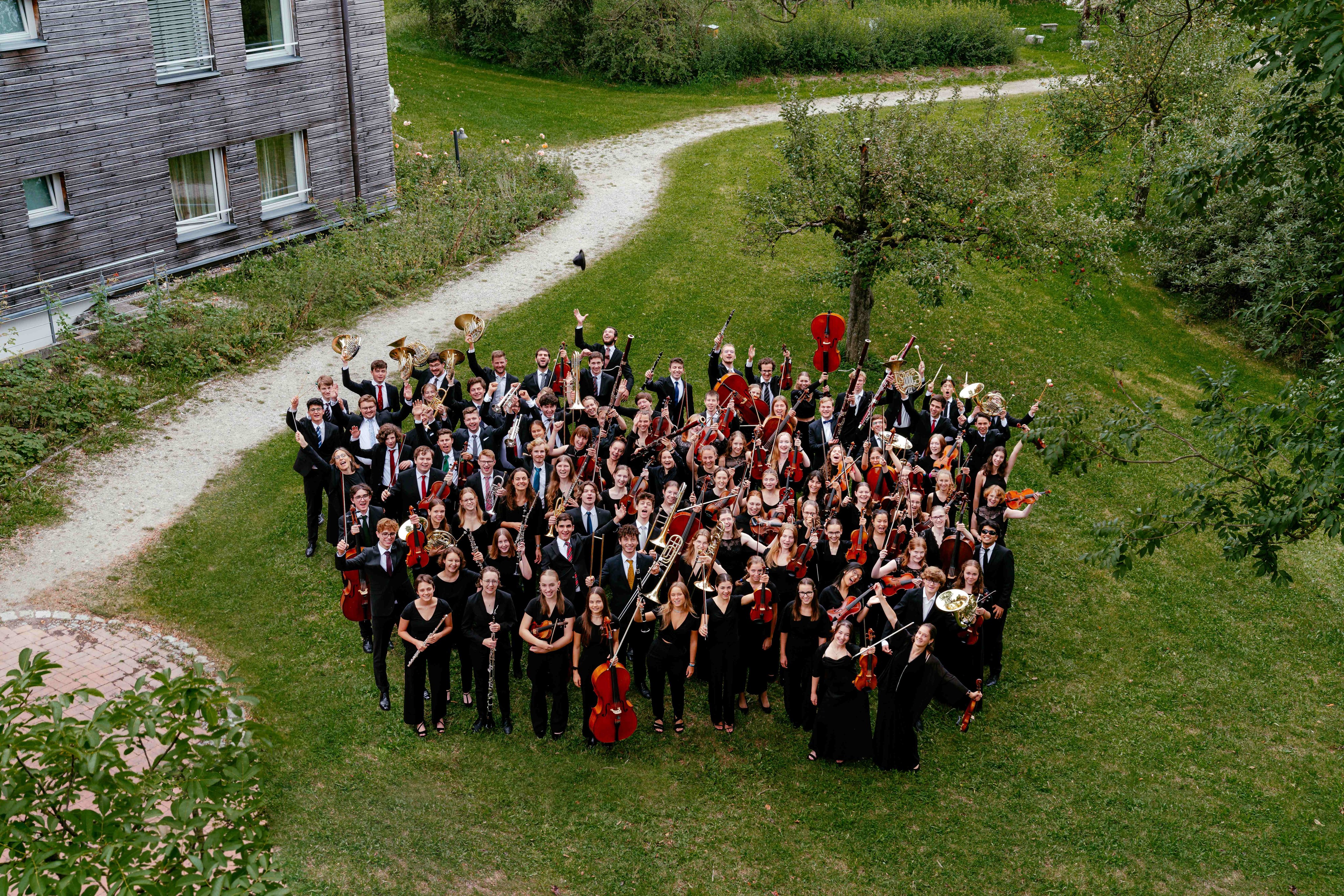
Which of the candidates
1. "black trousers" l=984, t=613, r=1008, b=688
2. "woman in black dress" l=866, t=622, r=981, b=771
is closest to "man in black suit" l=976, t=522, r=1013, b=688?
"black trousers" l=984, t=613, r=1008, b=688

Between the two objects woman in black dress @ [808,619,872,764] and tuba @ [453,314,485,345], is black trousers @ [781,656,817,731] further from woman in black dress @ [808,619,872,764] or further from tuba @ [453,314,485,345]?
tuba @ [453,314,485,345]

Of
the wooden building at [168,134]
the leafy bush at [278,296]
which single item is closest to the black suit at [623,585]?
the leafy bush at [278,296]

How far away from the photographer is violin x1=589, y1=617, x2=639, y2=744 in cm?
1014

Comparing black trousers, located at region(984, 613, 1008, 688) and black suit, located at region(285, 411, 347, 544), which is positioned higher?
black suit, located at region(285, 411, 347, 544)

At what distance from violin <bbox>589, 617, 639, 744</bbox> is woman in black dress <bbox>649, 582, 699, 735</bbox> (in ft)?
1.16

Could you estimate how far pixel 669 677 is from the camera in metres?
11.1

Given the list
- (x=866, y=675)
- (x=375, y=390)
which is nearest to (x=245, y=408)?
(x=375, y=390)

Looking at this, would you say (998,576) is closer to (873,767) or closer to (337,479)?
(873,767)

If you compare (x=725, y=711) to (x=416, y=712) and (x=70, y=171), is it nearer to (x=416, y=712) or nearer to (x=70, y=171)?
(x=416, y=712)

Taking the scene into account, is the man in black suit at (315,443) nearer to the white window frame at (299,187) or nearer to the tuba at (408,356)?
the tuba at (408,356)

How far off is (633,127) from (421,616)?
76.9ft

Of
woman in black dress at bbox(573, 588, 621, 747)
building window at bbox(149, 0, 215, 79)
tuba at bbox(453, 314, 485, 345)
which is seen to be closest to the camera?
woman in black dress at bbox(573, 588, 621, 747)

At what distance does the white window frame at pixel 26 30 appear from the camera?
17.3 meters

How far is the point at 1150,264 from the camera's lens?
2419 centimetres
